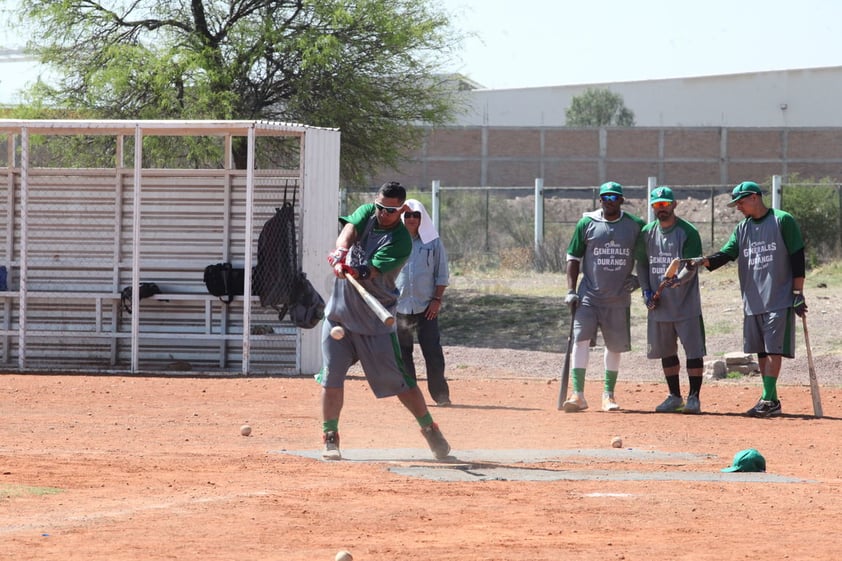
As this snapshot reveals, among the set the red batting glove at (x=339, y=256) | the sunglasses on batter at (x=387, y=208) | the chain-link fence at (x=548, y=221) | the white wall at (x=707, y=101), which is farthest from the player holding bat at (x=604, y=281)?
the white wall at (x=707, y=101)

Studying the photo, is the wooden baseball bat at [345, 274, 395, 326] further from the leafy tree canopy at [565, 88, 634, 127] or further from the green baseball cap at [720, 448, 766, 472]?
the leafy tree canopy at [565, 88, 634, 127]

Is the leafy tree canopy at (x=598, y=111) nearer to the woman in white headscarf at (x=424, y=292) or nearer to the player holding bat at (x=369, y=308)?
the woman in white headscarf at (x=424, y=292)

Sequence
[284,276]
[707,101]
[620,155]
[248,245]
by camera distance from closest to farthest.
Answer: [248,245] → [284,276] → [620,155] → [707,101]

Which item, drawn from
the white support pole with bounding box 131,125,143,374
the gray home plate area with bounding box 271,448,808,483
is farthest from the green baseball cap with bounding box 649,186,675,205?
the white support pole with bounding box 131,125,143,374

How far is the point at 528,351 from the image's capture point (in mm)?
18672

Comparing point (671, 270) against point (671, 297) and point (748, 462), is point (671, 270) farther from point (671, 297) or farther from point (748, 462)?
point (748, 462)

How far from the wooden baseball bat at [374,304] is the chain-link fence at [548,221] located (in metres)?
19.7

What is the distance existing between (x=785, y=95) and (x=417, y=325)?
176ft

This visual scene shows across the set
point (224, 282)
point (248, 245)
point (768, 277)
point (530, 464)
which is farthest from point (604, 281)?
point (224, 282)

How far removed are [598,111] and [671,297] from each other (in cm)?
5270

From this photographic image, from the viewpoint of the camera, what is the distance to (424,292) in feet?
42.0

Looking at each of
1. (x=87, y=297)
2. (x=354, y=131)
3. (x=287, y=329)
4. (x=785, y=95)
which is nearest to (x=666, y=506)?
(x=287, y=329)

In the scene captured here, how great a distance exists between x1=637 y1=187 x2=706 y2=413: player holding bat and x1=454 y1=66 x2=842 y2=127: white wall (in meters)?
47.9

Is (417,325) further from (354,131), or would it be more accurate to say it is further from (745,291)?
(354,131)
